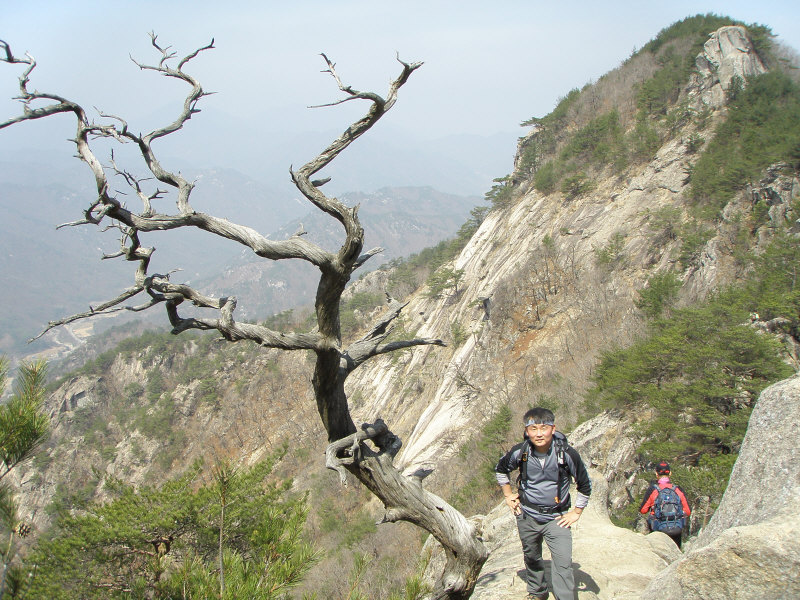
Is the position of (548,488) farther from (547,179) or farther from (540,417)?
(547,179)

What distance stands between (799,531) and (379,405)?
26.7 metres

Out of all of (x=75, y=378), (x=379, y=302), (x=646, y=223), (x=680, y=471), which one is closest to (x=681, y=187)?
(x=646, y=223)

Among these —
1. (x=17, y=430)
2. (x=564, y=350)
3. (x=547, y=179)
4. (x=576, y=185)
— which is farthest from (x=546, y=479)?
(x=547, y=179)

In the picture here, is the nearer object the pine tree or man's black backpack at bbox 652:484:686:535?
the pine tree

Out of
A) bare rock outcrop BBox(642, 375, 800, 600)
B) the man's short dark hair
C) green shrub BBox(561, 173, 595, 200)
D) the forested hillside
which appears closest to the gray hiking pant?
bare rock outcrop BBox(642, 375, 800, 600)

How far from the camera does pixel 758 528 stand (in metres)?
3.13

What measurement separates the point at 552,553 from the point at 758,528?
4.78ft

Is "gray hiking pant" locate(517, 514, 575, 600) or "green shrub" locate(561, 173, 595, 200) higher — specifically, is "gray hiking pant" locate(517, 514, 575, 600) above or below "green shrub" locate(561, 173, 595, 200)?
below

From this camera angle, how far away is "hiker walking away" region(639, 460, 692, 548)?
19.4ft

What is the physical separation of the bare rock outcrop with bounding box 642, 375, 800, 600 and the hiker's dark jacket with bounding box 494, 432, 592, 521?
2.72 feet

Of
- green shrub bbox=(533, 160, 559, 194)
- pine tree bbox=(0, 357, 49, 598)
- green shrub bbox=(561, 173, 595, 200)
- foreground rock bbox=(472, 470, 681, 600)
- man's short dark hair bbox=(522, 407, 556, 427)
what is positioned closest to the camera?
pine tree bbox=(0, 357, 49, 598)

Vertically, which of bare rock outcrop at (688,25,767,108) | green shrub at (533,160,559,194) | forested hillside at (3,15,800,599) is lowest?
forested hillside at (3,15,800,599)

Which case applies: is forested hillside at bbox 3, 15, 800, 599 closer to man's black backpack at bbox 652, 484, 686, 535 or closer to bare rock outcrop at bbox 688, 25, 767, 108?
bare rock outcrop at bbox 688, 25, 767, 108

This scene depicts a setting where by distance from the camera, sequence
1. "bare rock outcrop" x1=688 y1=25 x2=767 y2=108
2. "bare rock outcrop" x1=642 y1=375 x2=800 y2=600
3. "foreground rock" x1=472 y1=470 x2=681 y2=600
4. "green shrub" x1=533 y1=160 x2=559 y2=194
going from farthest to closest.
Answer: "green shrub" x1=533 y1=160 x2=559 y2=194
"bare rock outcrop" x1=688 y1=25 x2=767 y2=108
"foreground rock" x1=472 y1=470 x2=681 y2=600
"bare rock outcrop" x1=642 y1=375 x2=800 y2=600
